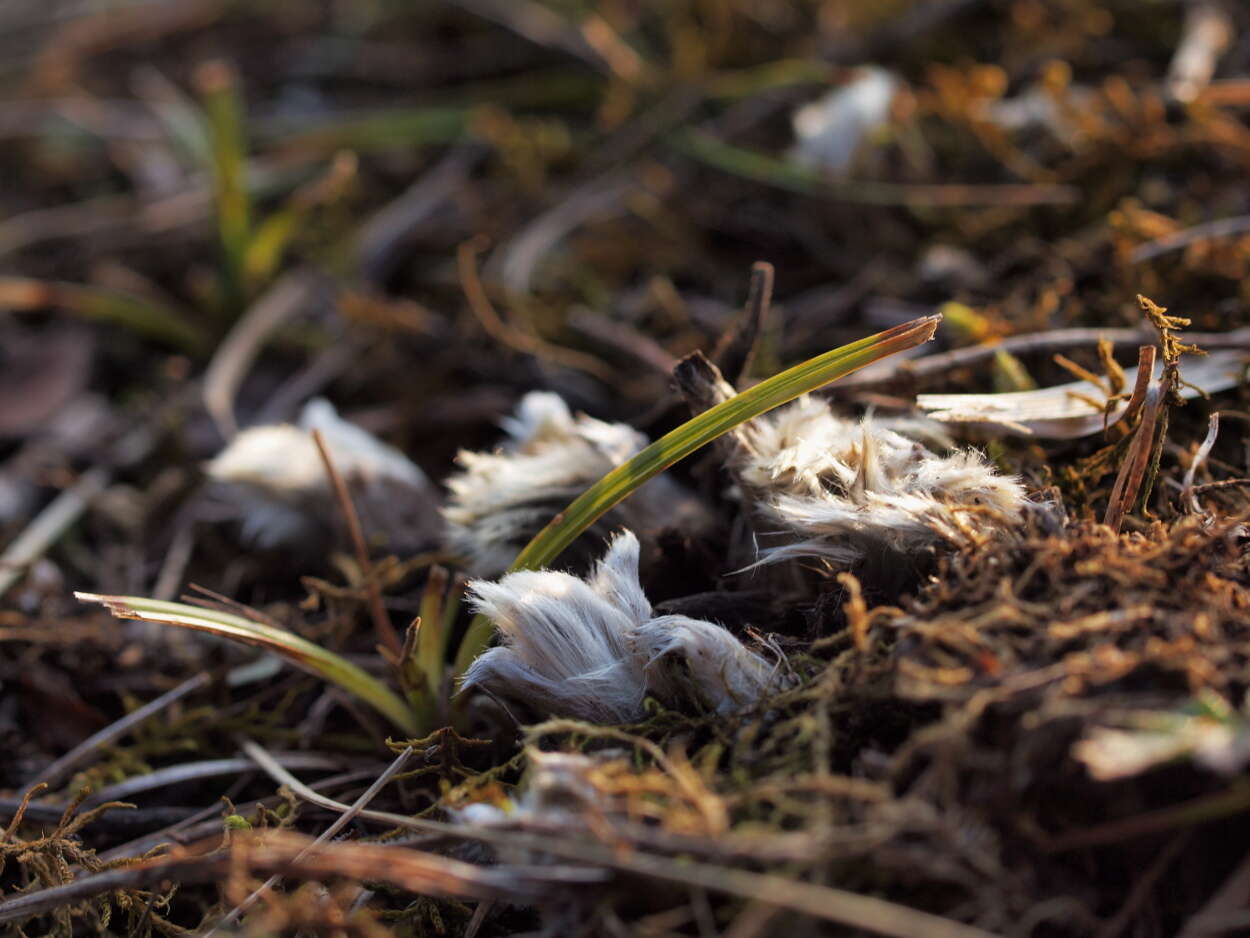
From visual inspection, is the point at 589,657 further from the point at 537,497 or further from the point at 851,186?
the point at 851,186

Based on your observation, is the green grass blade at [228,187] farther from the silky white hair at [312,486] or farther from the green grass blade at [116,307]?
the silky white hair at [312,486]

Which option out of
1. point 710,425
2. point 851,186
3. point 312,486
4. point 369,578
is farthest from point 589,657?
point 851,186

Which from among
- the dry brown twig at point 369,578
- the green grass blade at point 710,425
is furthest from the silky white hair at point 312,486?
Answer: the green grass blade at point 710,425

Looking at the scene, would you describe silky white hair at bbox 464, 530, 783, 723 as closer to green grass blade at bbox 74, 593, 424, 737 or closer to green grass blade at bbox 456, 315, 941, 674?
green grass blade at bbox 456, 315, 941, 674

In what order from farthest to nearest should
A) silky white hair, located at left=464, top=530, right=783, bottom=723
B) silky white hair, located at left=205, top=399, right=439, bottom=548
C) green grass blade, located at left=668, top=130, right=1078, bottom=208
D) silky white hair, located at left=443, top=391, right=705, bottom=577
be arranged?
1. green grass blade, located at left=668, top=130, right=1078, bottom=208
2. silky white hair, located at left=205, top=399, right=439, bottom=548
3. silky white hair, located at left=443, top=391, right=705, bottom=577
4. silky white hair, located at left=464, top=530, right=783, bottom=723

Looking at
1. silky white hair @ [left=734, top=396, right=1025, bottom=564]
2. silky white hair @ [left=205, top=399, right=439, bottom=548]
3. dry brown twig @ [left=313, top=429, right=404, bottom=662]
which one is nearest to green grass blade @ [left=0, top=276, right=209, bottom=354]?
silky white hair @ [left=205, top=399, right=439, bottom=548]

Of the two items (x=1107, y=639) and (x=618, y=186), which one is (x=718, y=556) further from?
(x=618, y=186)

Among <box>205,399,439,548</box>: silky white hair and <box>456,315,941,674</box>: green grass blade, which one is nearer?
<box>456,315,941,674</box>: green grass blade
